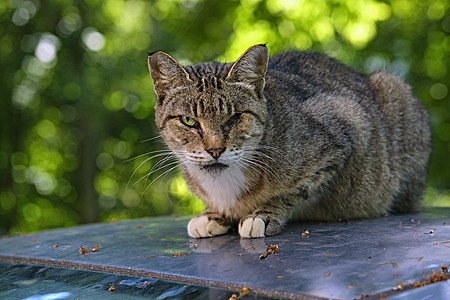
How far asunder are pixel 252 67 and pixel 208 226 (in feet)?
3.59

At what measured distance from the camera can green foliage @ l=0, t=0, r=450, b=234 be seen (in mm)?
10961

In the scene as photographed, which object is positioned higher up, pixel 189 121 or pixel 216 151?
pixel 189 121

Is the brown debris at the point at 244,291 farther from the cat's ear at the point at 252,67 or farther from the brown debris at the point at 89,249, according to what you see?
the cat's ear at the point at 252,67

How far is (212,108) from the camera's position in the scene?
148 inches

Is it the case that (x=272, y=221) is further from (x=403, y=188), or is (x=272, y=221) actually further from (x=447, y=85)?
(x=447, y=85)

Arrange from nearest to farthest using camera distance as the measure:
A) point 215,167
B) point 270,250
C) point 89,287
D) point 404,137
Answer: point 89,287 → point 270,250 → point 215,167 → point 404,137

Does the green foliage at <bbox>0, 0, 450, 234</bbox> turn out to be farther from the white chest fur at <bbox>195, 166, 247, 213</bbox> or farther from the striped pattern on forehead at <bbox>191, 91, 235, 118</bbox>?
the striped pattern on forehead at <bbox>191, 91, 235, 118</bbox>

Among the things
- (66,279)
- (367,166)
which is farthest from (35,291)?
(367,166)

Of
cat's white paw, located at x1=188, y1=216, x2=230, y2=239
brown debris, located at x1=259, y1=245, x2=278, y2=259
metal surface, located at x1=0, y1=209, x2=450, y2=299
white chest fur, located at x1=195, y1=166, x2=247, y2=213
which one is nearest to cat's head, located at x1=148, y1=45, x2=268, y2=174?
white chest fur, located at x1=195, y1=166, x2=247, y2=213

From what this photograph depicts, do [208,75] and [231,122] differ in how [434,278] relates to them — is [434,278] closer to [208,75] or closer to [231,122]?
[231,122]

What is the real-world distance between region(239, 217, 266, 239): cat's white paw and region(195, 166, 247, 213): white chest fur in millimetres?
253

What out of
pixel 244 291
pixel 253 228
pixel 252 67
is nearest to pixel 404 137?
pixel 252 67

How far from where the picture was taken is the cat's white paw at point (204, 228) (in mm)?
3988

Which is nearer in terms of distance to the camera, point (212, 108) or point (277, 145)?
point (212, 108)
